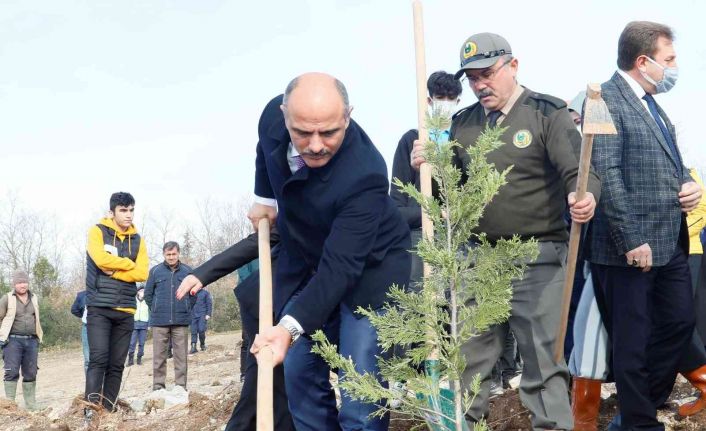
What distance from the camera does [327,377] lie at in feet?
12.5

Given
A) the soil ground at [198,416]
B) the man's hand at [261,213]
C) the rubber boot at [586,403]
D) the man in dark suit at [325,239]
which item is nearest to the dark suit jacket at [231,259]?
the man's hand at [261,213]

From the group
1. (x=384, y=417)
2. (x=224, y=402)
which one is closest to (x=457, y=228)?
(x=384, y=417)

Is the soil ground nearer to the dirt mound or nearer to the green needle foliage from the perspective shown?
the dirt mound

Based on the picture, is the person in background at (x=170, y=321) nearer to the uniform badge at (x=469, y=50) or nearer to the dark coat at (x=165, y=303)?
the dark coat at (x=165, y=303)

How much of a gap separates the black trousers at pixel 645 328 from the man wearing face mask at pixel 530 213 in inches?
19.6

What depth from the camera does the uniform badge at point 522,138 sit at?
12.7ft

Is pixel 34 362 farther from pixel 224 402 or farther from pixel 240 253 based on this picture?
pixel 240 253

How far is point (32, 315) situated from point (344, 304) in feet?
29.7

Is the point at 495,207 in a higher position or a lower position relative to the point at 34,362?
higher

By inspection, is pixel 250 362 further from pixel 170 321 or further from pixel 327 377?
pixel 170 321

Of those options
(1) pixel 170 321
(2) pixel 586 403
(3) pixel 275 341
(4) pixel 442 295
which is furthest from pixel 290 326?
(1) pixel 170 321

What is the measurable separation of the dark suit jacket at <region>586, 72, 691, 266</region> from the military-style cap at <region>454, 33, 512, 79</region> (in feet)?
2.41

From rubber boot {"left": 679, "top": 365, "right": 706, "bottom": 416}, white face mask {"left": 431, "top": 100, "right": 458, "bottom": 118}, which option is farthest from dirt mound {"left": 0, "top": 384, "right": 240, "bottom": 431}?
rubber boot {"left": 679, "top": 365, "right": 706, "bottom": 416}

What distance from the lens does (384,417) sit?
11.9ft
